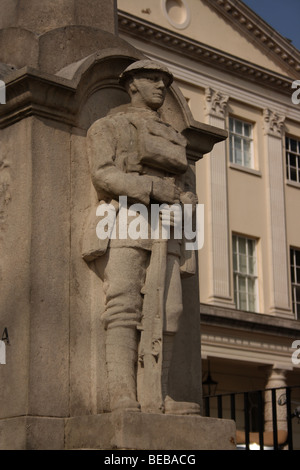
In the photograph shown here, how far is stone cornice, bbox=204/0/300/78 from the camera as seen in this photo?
35.7 metres

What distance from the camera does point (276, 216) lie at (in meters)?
35.5

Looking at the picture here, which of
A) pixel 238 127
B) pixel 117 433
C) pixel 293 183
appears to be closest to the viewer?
pixel 117 433

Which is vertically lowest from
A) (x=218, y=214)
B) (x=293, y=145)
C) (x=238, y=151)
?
(x=218, y=214)

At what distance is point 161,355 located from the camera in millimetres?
7109

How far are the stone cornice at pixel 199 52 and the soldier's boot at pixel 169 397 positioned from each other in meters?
24.7

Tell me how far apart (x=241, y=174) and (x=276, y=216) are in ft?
7.13

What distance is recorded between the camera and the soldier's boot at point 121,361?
6.95m

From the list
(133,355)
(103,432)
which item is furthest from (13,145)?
(103,432)

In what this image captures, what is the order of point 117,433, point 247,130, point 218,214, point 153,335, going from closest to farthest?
point 117,433 < point 153,335 < point 218,214 < point 247,130

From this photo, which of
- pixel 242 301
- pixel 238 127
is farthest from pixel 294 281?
pixel 238 127

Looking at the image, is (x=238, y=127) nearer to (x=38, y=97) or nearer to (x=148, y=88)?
(x=148, y=88)

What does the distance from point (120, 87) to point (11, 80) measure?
1.07m

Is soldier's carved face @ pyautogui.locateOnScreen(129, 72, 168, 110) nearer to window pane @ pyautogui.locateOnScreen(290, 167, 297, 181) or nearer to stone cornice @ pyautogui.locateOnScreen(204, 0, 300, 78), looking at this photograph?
stone cornice @ pyautogui.locateOnScreen(204, 0, 300, 78)
